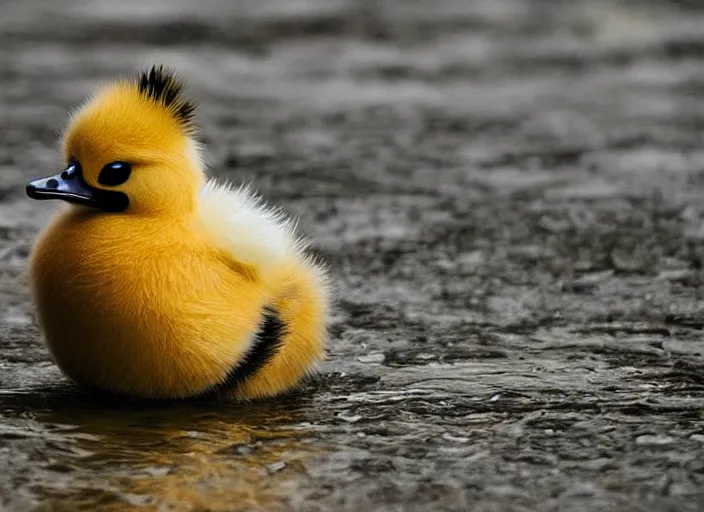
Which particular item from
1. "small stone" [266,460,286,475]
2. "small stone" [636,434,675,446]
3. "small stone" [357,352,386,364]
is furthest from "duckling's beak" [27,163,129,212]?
"small stone" [636,434,675,446]

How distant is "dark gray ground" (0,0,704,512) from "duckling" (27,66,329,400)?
15 cm

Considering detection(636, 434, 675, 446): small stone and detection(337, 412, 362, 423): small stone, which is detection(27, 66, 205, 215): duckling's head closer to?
detection(337, 412, 362, 423): small stone

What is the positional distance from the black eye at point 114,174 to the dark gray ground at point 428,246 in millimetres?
601

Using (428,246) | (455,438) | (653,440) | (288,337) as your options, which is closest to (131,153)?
(288,337)

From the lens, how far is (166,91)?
11.4 ft

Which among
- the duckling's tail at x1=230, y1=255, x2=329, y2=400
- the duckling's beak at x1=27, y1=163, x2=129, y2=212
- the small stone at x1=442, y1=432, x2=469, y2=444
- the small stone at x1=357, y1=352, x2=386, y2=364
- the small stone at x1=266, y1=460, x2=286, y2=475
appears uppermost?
the duckling's beak at x1=27, y1=163, x2=129, y2=212

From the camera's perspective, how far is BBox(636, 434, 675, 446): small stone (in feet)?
10.9

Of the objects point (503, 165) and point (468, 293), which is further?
point (503, 165)

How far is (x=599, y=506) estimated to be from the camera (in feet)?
9.63

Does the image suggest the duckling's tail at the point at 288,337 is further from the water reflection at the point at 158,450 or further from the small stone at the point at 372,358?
the small stone at the point at 372,358

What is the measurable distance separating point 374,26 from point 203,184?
6.85 metres

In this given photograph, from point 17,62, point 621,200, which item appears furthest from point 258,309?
point 17,62

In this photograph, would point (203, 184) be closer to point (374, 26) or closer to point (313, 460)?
point (313, 460)

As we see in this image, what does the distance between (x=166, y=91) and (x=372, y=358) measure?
109 cm
